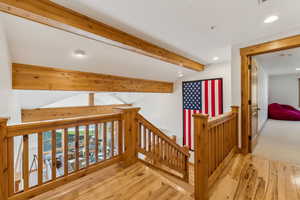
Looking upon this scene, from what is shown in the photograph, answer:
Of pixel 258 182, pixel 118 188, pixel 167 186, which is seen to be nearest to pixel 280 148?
pixel 258 182

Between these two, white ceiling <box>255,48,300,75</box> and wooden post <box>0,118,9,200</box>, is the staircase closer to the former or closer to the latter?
wooden post <box>0,118,9,200</box>

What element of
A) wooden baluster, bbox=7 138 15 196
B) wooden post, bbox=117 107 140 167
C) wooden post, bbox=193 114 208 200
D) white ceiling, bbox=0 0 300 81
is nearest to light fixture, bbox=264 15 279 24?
white ceiling, bbox=0 0 300 81

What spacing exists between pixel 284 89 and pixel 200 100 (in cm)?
587

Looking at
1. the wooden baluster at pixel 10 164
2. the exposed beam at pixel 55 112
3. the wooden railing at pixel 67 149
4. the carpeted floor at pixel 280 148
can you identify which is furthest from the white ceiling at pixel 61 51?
the carpeted floor at pixel 280 148

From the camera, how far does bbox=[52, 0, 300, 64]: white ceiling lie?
1630mm

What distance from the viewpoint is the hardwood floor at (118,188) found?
1436 mm

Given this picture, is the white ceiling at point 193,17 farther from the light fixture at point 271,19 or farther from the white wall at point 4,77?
the white wall at point 4,77

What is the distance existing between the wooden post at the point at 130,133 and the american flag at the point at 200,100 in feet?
7.78

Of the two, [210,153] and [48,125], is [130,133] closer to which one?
[48,125]

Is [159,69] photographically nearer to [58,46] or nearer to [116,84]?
[116,84]

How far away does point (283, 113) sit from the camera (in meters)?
5.95

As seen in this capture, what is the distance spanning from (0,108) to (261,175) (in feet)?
11.7

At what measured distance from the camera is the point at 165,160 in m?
2.66

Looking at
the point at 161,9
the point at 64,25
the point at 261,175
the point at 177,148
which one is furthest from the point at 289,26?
the point at 64,25
